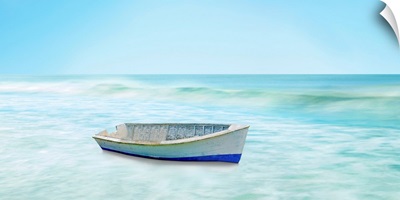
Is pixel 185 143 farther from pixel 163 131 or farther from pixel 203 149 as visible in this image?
pixel 163 131

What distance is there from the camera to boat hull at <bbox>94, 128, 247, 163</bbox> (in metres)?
6.76

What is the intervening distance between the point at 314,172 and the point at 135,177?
3.26 meters

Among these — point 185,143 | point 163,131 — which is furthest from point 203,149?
point 163,131

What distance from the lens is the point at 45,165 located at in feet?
26.0

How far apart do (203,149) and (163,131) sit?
169cm

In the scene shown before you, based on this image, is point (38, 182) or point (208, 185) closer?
point (208, 185)

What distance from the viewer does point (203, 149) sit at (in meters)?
6.90

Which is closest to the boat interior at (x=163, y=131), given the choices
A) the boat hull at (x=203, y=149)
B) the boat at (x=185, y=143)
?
the boat at (x=185, y=143)

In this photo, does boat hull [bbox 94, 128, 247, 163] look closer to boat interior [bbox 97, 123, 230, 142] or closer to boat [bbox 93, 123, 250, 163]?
boat [bbox 93, 123, 250, 163]

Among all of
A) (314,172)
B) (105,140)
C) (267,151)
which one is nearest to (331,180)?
(314,172)

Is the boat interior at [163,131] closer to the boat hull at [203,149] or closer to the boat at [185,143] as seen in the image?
the boat at [185,143]

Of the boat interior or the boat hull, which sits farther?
the boat interior

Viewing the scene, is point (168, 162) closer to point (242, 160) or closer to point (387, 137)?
point (242, 160)

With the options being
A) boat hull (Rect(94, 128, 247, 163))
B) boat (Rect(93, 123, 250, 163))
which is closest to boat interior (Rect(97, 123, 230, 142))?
boat (Rect(93, 123, 250, 163))
